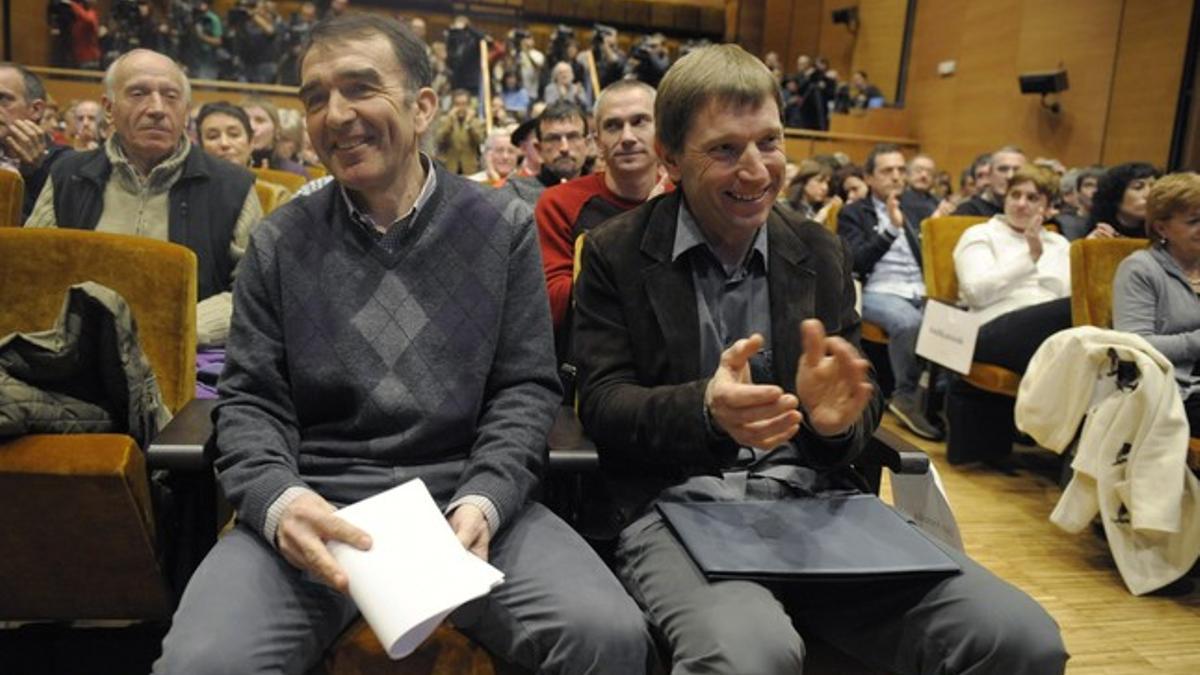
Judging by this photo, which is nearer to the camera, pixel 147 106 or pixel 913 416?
pixel 147 106

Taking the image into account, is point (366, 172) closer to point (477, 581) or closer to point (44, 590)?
point (477, 581)

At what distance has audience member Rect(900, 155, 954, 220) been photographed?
5352 millimetres

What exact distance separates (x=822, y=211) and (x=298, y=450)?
404 cm

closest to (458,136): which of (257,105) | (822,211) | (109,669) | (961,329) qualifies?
(257,105)

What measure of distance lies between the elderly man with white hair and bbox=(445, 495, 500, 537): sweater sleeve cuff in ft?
4.23

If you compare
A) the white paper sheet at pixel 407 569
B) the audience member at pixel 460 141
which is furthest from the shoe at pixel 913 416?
the audience member at pixel 460 141

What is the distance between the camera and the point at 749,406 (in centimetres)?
113

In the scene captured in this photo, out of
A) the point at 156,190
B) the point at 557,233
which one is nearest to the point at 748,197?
the point at 557,233

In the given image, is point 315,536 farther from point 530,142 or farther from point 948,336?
point 530,142

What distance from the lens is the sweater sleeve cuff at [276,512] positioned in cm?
116

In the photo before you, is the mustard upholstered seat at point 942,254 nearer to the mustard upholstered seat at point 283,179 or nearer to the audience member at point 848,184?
the audience member at point 848,184

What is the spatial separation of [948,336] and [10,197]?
286 centimetres

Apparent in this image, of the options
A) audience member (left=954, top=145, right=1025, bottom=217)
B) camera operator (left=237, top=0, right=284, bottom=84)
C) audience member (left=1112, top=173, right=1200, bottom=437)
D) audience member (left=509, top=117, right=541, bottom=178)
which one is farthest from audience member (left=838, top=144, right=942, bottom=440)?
camera operator (left=237, top=0, right=284, bottom=84)

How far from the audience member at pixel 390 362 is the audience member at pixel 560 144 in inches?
64.6
